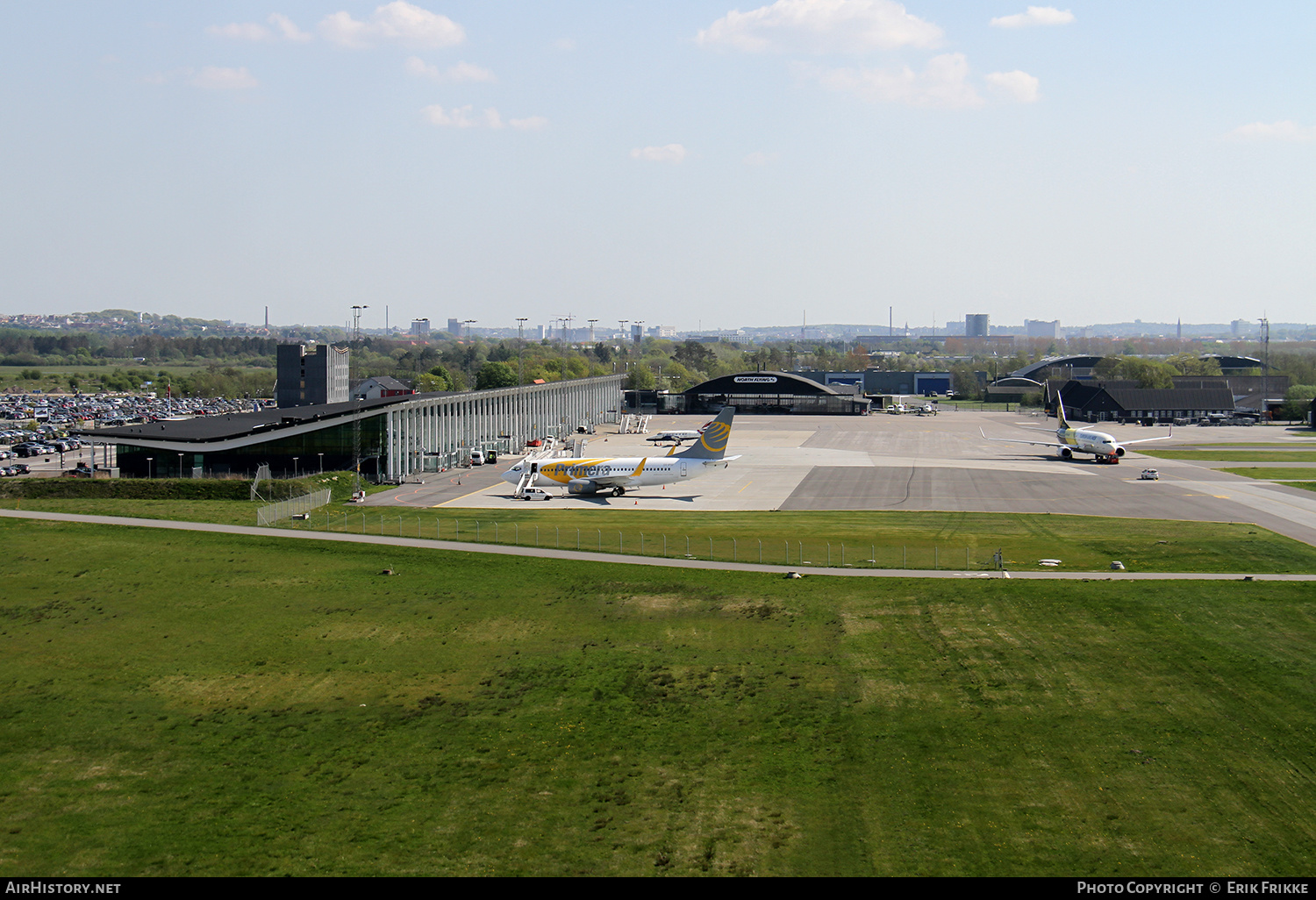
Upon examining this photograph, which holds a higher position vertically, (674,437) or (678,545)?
(674,437)

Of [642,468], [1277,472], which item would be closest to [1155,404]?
[1277,472]

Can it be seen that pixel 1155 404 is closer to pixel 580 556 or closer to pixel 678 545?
pixel 678 545

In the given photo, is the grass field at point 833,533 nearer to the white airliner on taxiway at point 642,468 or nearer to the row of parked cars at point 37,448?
the white airliner on taxiway at point 642,468

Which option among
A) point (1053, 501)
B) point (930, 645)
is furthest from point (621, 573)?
point (1053, 501)

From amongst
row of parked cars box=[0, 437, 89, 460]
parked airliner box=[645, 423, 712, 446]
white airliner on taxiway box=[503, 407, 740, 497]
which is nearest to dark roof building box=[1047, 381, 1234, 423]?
parked airliner box=[645, 423, 712, 446]

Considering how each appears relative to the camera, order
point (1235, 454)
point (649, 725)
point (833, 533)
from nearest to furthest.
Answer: point (649, 725) < point (833, 533) < point (1235, 454)

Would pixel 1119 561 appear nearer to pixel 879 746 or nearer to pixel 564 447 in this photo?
pixel 879 746
